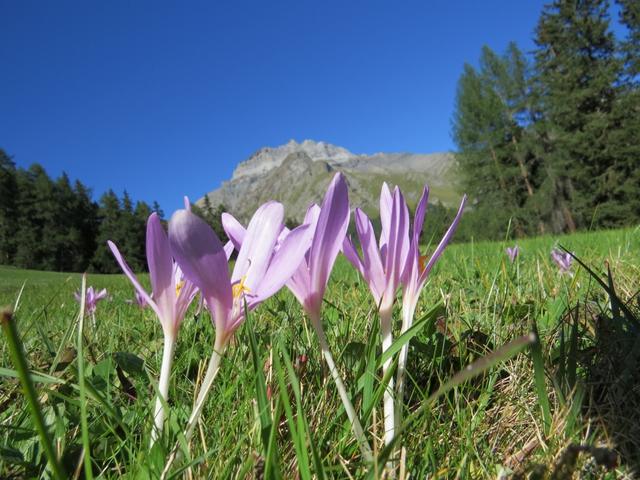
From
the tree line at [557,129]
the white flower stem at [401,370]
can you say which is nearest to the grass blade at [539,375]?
the white flower stem at [401,370]

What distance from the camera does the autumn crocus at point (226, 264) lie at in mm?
511

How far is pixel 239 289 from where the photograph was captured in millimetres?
620

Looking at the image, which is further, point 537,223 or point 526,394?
point 537,223

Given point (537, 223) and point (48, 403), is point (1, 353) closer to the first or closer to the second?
point (48, 403)

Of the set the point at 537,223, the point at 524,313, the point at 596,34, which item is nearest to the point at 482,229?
the point at 537,223

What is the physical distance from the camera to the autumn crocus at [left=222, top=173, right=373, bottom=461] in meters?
0.54

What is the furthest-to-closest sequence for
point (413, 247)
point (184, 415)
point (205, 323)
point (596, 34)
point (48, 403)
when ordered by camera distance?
point (596, 34) → point (205, 323) → point (48, 403) → point (184, 415) → point (413, 247)

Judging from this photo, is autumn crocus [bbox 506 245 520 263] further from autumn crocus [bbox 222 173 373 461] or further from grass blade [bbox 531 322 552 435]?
autumn crocus [bbox 222 173 373 461]

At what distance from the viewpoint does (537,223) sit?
1072 inches

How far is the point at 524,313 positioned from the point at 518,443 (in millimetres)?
894

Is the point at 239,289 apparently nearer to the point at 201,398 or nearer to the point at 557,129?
the point at 201,398

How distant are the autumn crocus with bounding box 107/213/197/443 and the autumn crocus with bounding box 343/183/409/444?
0.90 feet

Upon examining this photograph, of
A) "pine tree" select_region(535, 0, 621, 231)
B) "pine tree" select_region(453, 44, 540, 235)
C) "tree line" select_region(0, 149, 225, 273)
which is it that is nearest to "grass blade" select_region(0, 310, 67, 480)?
"pine tree" select_region(535, 0, 621, 231)

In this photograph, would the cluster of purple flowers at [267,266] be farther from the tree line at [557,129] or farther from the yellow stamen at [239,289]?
the tree line at [557,129]
